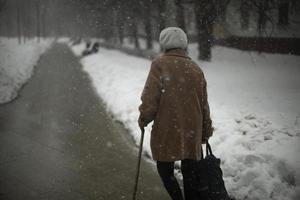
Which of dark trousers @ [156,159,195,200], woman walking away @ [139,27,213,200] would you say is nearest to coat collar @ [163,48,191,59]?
woman walking away @ [139,27,213,200]

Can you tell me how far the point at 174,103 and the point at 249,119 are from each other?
4.22 m

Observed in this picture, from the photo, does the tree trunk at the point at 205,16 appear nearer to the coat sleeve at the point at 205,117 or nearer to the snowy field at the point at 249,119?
the snowy field at the point at 249,119

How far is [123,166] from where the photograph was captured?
20.3 ft

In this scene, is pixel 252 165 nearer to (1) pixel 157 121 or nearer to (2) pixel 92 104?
(1) pixel 157 121

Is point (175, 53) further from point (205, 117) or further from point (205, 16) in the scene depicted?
point (205, 16)

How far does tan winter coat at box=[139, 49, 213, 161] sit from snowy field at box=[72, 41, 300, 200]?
1.68m

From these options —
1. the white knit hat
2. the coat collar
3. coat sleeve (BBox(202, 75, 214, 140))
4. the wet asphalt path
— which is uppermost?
the white knit hat

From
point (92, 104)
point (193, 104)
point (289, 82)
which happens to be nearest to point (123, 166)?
point (193, 104)

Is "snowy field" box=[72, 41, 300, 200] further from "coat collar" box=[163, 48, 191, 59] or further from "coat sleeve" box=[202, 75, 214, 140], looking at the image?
"coat collar" box=[163, 48, 191, 59]

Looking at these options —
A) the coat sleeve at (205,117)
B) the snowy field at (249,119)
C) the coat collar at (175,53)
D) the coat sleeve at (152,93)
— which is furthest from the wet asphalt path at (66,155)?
the coat collar at (175,53)

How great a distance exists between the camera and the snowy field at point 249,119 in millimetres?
5059

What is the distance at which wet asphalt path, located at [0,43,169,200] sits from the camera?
5.16m

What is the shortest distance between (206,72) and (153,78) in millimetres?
13827

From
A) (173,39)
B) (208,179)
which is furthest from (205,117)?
(173,39)
